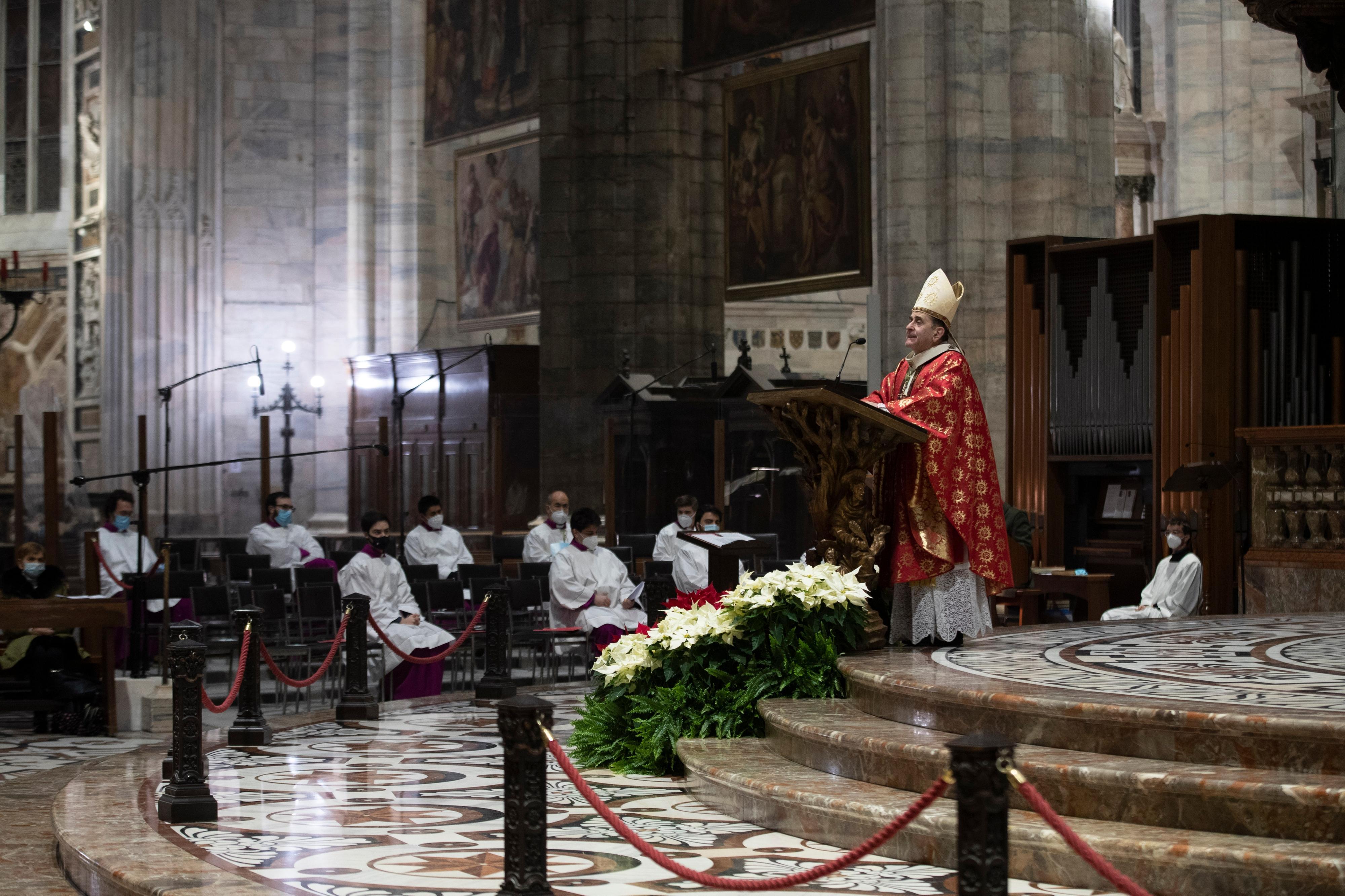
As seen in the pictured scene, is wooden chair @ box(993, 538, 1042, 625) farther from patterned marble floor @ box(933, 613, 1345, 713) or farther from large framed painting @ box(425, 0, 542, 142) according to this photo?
large framed painting @ box(425, 0, 542, 142)

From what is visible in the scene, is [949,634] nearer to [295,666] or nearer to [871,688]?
[871,688]

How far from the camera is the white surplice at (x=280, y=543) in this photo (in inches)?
664

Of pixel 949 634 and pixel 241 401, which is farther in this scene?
pixel 241 401

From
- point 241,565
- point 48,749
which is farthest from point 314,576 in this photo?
point 48,749

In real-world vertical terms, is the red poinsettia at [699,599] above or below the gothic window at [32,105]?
below

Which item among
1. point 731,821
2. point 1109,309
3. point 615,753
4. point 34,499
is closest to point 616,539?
point 1109,309

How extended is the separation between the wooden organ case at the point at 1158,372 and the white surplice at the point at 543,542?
165 inches

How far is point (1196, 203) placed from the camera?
65.6 ft

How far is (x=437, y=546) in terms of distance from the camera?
15961mm

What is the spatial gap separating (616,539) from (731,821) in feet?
35.5

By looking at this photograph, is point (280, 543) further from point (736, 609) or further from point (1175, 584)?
point (736, 609)

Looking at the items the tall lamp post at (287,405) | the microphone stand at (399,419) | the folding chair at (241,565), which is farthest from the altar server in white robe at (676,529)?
the tall lamp post at (287,405)

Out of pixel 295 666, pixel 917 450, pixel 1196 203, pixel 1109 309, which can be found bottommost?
pixel 295 666

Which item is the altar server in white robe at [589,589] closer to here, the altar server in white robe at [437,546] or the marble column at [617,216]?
the altar server in white robe at [437,546]
